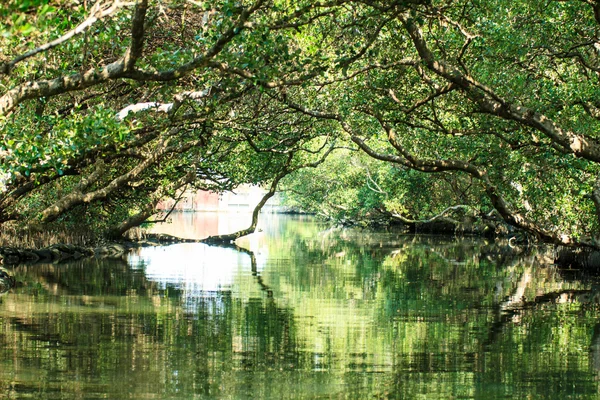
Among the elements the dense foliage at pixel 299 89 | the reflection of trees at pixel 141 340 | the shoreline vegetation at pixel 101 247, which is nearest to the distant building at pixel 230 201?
the shoreline vegetation at pixel 101 247

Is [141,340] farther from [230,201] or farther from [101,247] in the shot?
[230,201]

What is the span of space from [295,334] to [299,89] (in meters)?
10.7

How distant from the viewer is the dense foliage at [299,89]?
974 centimetres

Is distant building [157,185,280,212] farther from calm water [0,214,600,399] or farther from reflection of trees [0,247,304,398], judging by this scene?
reflection of trees [0,247,304,398]

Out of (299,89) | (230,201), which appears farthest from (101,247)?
(230,201)

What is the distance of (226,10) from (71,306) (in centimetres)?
765

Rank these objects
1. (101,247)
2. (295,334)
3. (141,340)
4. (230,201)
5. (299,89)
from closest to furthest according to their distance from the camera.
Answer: (141,340)
(295,334)
(299,89)
(101,247)
(230,201)

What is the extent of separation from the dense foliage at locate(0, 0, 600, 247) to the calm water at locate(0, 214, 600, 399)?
2.33 meters

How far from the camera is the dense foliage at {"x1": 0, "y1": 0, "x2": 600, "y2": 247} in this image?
974 cm

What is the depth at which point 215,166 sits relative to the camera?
28.4m

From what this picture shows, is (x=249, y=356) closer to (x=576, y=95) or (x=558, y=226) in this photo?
(x=576, y=95)

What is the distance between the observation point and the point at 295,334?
11812 millimetres

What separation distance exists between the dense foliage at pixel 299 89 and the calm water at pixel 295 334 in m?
2.33

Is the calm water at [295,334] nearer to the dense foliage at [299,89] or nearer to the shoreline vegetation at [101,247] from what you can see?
the dense foliage at [299,89]
